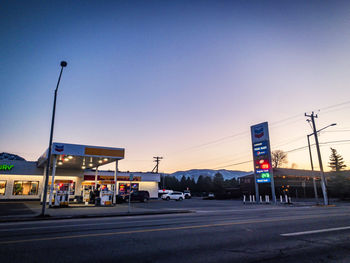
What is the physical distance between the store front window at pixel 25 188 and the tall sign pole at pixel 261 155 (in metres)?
34.6

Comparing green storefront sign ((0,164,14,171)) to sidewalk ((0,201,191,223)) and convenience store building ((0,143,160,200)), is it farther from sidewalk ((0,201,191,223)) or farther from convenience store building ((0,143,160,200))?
sidewalk ((0,201,191,223))

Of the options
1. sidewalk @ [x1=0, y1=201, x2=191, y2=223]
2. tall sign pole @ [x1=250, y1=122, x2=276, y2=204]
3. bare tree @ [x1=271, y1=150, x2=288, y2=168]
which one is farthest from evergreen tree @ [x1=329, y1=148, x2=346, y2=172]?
sidewalk @ [x1=0, y1=201, x2=191, y2=223]

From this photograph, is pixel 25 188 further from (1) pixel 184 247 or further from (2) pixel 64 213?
(1) pixel 184 247

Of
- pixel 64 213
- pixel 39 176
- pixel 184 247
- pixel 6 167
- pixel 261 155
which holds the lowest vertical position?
pixel 64 213

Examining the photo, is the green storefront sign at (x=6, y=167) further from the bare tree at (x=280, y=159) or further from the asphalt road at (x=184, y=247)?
the bare tree at (x=280, y=159)

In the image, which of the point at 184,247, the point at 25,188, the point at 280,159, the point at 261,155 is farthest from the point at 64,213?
the point at 280,159

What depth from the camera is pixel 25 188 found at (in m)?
36.1

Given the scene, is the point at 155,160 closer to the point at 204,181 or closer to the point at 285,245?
the point at 204,181

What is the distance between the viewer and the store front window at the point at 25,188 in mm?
35438

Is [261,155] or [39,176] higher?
[261,155]

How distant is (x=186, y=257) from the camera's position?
15.8 feet

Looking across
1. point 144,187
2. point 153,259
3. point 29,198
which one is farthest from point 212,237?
point 144,187

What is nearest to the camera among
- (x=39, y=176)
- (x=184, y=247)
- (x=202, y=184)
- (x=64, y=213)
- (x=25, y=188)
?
(x=184, y=247)

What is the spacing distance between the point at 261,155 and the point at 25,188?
122 feet
